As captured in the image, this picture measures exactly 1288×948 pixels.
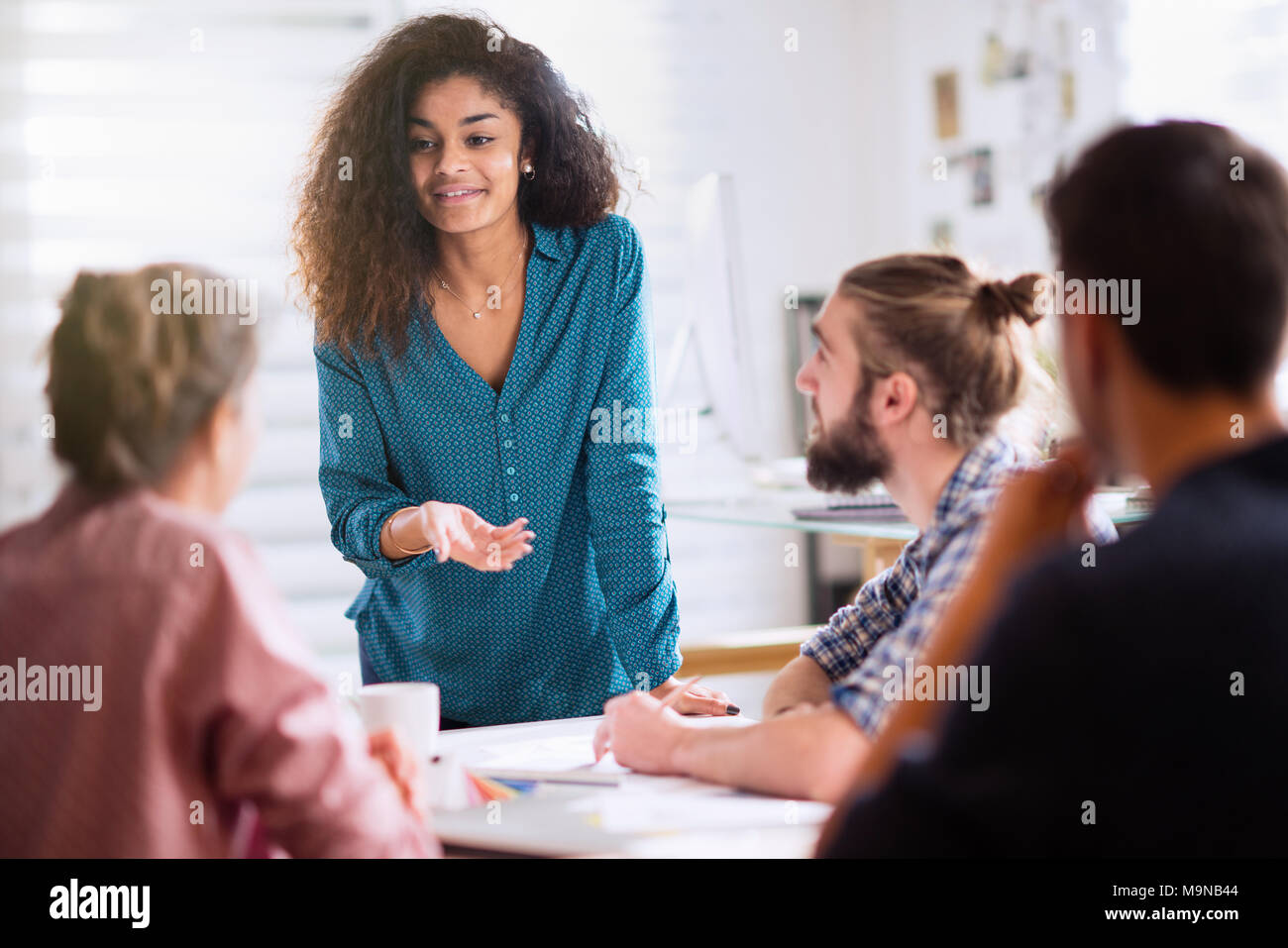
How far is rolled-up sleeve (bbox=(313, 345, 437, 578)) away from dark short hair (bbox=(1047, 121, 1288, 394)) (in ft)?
3.55

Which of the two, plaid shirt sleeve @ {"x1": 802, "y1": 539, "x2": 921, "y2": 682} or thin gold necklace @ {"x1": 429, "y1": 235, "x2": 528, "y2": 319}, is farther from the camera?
thin gold necklace @ {"x1": 429, "y1": 235, "x2": 528, "y2": 319}

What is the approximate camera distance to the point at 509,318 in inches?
72.6

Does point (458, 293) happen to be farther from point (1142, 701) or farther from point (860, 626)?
point (1142, 701)

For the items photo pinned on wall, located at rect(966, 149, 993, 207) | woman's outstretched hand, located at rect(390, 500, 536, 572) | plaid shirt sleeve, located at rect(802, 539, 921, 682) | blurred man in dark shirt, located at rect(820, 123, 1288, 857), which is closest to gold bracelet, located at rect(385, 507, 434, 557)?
woman's outstretched hand, located at rect(390, 500, 536, 572)

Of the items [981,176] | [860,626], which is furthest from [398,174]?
[981,176]

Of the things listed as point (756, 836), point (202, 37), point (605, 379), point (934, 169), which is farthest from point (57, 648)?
point (934, 169)

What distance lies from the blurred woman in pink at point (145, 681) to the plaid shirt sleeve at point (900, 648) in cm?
45

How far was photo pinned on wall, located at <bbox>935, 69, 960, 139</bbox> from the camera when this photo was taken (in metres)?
4.25

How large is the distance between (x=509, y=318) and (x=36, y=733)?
1071 mm

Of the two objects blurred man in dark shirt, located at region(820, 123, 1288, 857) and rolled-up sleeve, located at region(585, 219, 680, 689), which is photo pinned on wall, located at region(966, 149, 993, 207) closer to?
rolled-up sleeve, located at region(585, 219, 680, 689)

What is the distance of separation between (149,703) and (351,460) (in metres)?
0.89

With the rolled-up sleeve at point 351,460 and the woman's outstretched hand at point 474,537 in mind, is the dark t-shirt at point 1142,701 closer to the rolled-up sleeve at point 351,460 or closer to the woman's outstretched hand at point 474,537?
the woman's outstretched hand at point 474,537

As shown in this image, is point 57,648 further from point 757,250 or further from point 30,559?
point 757,250
